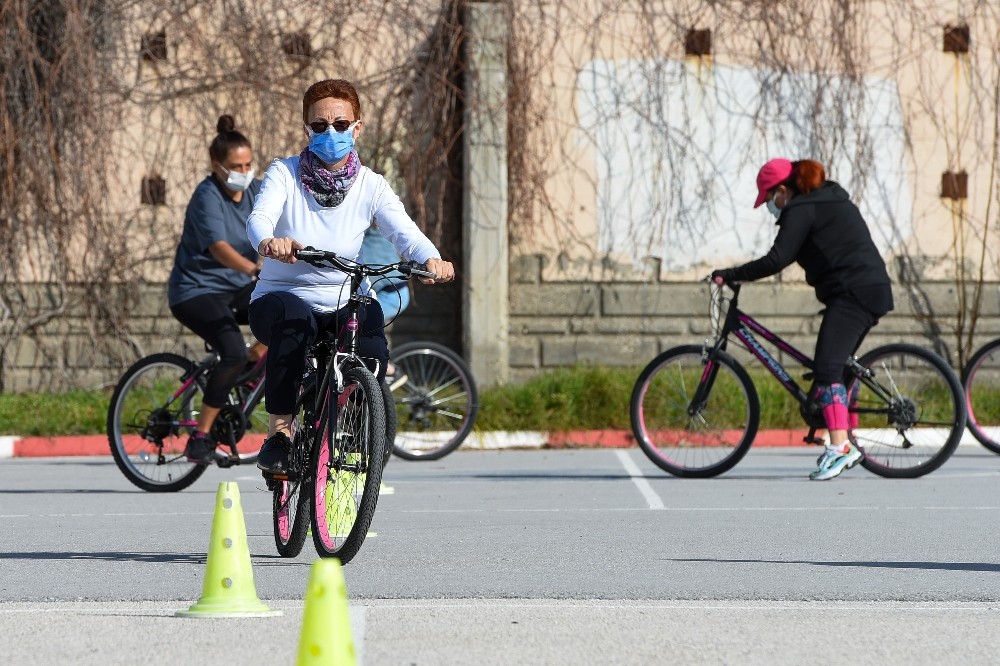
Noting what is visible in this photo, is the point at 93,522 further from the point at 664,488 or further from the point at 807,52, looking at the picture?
the point at 807,52

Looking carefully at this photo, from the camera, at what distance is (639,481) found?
32.9 feet

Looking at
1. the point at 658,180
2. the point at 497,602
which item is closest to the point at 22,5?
the point at 658,180

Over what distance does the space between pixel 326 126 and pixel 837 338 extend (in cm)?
425

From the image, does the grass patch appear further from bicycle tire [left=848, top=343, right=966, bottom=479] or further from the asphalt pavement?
bicycle tire [left=848, top=343, right=966, bottom=479]

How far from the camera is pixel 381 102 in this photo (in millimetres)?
15031

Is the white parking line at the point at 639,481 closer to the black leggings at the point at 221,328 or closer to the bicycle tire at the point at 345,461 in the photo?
the black leggings at the point at 221,328

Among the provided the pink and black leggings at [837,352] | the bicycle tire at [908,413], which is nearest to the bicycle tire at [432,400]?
the pink and black leggings at [837,352]

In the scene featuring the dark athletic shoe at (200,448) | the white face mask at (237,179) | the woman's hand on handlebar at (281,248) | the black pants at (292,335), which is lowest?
the dark athletic shoe at (200,448)

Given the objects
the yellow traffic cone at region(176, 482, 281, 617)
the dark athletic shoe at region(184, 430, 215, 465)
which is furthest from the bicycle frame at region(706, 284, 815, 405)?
the yellow traffic cone at region(176, 482, 281, 617)

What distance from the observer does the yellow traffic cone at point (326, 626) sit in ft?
12.4

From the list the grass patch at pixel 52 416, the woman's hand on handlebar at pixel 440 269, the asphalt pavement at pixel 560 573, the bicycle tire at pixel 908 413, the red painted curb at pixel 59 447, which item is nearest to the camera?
the asphalt pavement at pixel 560 573

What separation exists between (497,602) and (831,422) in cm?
467

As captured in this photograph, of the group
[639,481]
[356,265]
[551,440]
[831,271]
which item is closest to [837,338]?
[831,271]

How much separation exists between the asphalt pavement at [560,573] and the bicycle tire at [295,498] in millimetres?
88
